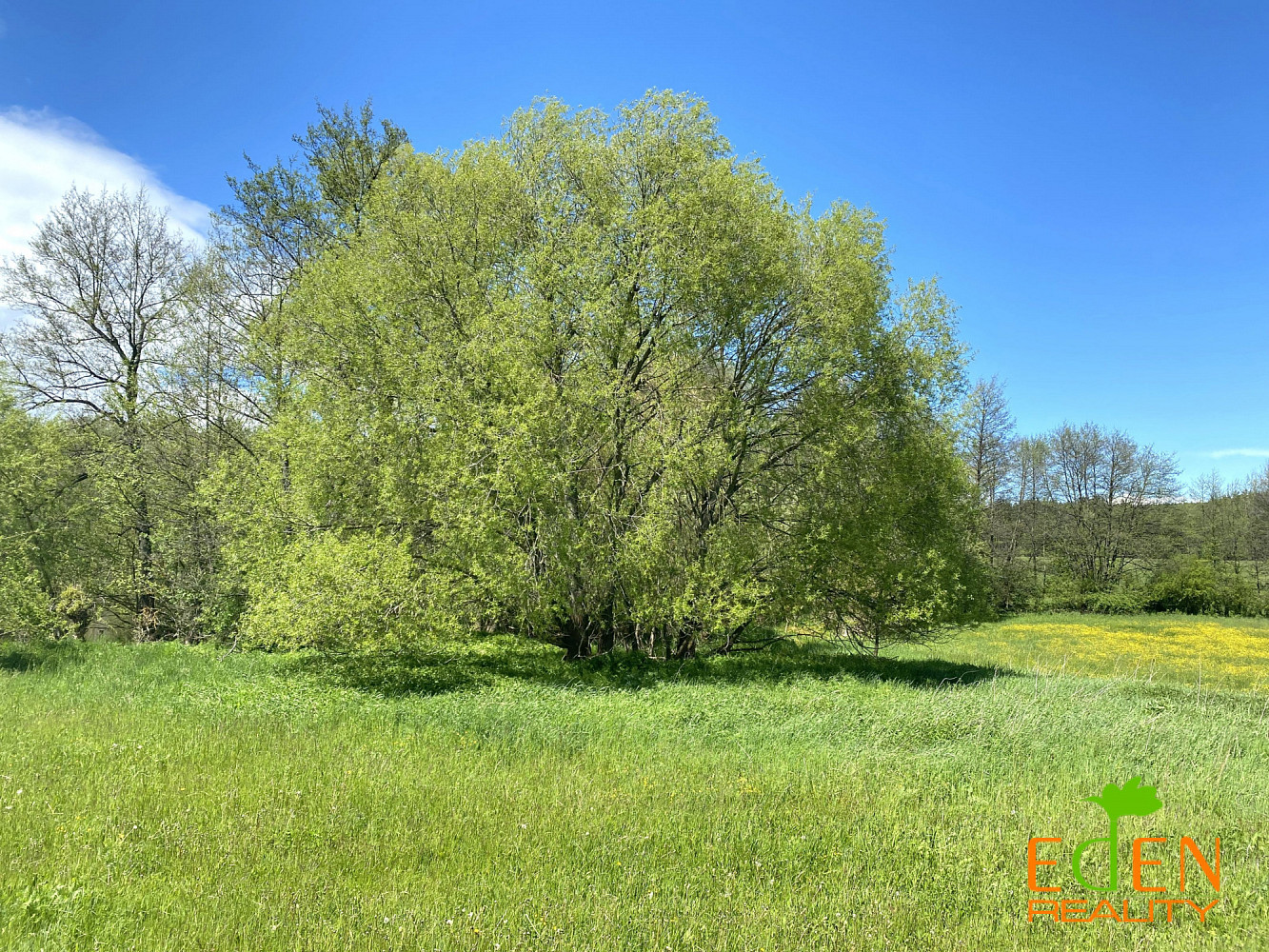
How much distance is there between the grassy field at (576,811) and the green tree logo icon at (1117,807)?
0.54 ft

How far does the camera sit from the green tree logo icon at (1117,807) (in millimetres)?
5713

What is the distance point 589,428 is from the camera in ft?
46.8

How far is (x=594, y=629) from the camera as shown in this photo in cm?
1719

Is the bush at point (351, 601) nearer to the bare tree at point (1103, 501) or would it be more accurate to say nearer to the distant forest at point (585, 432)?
the distant forest at point (585, 432)

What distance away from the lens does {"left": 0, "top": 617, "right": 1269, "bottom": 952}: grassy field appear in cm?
455

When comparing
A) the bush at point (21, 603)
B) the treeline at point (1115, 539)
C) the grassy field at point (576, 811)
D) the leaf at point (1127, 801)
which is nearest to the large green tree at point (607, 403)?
the grassy field at point (576, 811)

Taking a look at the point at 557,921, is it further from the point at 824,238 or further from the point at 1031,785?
the point at 824,238

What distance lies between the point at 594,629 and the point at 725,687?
5.07m

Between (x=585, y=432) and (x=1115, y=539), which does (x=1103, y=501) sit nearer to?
(x=1115, y=539)

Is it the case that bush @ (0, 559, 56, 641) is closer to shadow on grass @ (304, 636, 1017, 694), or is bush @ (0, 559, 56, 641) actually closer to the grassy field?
the grassy field

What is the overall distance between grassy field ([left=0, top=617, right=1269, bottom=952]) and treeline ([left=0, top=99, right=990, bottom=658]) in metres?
2.50

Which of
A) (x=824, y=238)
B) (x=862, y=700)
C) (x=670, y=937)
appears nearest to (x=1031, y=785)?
(x=862, y=700)

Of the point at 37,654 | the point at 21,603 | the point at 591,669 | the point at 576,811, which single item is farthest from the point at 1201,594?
the point at 21,603

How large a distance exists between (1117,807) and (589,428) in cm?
1049
